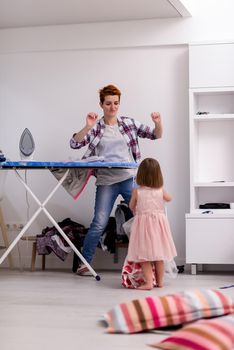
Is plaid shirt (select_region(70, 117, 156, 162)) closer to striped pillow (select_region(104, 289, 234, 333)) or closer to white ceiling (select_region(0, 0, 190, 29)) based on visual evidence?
white ceiling (select_region(0, 0, 190, 29))

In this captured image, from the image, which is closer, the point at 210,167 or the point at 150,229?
the point at 150,229

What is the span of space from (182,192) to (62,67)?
1.59m

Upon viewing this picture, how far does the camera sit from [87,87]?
22.1ft

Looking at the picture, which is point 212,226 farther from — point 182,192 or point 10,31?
point 10,31

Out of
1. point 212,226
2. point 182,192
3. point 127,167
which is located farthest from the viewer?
point 182,192

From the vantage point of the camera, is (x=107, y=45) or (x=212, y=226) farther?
(x=107, y=45)

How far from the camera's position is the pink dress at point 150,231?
5.05 metres

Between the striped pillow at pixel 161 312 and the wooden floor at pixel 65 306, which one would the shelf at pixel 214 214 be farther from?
the striped pillow at pixel 161 312

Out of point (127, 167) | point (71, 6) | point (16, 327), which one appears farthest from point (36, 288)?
point (71, 6)

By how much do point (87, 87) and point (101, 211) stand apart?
151 cm

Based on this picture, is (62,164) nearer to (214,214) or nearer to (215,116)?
(214,214)

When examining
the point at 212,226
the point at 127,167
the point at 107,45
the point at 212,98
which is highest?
the point at 107,45

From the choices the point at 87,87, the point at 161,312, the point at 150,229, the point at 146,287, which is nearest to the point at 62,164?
the point at 150,229

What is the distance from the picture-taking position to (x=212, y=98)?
21.3 feet
